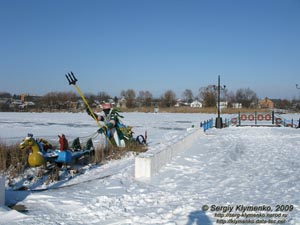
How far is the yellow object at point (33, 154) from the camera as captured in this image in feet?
32.5

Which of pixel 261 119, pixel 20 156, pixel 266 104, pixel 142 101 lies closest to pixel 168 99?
pixel 142 101

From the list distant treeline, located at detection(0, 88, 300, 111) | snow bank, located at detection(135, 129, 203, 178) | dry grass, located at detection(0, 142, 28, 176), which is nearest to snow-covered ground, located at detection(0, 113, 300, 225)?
snow bank, located at detection(135, 129, 203, 178)

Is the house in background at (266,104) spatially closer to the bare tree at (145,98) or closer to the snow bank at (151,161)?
the bare tree at (145,98)

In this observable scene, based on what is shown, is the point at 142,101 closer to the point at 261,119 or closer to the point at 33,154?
the point at 261,119

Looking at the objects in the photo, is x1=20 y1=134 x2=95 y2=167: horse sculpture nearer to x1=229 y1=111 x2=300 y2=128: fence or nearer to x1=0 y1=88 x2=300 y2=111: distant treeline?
x1=229 y1=111 x2=300 y2=128: fence

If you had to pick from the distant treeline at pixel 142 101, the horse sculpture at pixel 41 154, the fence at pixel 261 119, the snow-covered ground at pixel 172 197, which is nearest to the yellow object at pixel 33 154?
the horse sculpture at pixel 41 154

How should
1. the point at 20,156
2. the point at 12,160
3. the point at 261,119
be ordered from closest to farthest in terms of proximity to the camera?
the point at 12,160, the point at 20,156, the point at 261,119

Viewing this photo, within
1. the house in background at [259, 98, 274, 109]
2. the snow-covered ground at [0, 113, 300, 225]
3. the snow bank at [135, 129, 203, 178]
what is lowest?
the snow-covered ground at [0, 113, 300, 225]

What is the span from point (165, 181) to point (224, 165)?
3091mm

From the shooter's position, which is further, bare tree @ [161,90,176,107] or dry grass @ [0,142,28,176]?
bare tree @ [161,90,176,107]

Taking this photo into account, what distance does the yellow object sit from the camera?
9898 millimetres

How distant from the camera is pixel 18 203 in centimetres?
600

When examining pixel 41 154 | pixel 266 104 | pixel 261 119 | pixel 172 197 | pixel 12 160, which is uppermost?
pixel 266 104

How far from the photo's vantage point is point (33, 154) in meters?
9.98
